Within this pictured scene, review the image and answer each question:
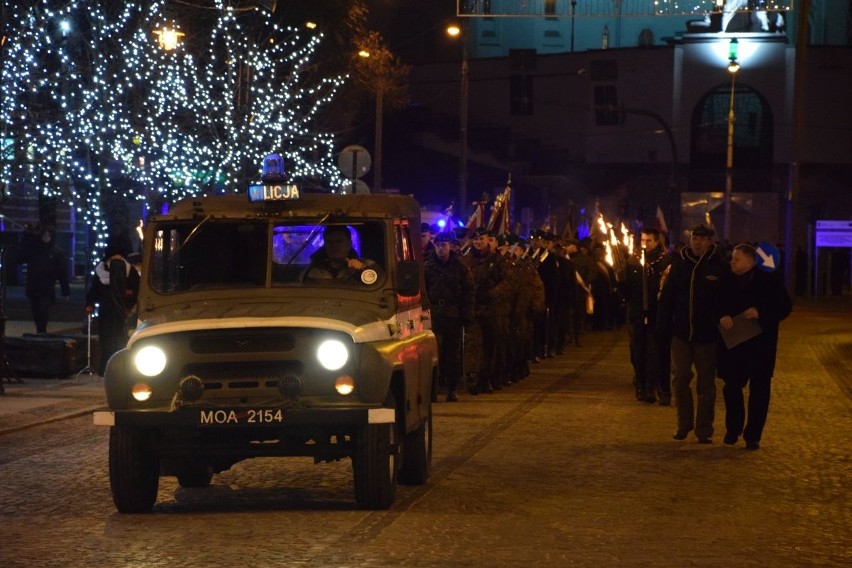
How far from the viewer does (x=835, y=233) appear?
2052 inches

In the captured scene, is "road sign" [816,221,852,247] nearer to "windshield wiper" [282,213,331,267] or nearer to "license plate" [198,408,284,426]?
"windshield wiper" [282,213,331,267]

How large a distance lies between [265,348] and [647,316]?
370 inches

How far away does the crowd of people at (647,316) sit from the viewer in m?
14.7

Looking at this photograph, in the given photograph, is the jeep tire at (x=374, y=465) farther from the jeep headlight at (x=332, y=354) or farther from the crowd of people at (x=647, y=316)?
the crowd of people at (x=647, y=316)

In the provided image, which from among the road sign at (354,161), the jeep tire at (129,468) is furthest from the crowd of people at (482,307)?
the jeep tire at (129,468)

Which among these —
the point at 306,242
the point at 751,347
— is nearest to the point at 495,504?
the point at 306,242

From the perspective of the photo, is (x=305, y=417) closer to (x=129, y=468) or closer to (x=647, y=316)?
(x=129, y=468)

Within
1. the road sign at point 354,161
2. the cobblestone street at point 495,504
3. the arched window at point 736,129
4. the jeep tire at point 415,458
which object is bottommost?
the cobblestone street at point 495,504

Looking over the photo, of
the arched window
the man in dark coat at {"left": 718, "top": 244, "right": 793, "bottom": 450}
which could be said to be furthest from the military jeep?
the arched window

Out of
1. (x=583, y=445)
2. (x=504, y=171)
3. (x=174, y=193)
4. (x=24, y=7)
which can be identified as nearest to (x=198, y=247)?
(x=583, y=445)

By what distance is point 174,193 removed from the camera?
121 feet

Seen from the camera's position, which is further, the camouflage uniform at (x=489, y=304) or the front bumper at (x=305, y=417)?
the camouflage uniform at (x=489, y=304)

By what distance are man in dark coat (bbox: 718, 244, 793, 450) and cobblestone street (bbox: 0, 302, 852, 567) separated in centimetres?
25

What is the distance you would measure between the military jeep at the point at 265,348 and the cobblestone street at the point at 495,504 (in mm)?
439
